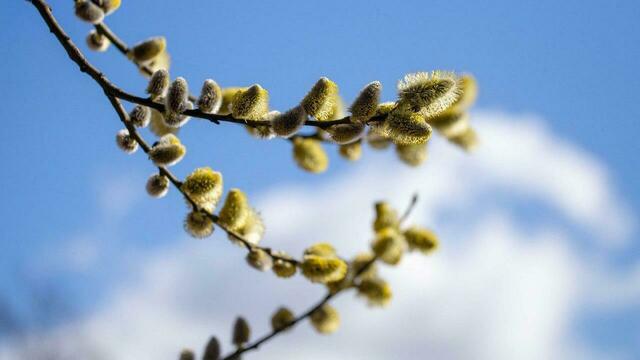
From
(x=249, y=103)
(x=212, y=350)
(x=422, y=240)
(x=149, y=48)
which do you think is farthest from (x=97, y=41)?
(x=422, y=240)

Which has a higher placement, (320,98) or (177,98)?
(177,98)

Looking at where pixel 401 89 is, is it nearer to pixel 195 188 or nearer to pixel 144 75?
pixel 195 188

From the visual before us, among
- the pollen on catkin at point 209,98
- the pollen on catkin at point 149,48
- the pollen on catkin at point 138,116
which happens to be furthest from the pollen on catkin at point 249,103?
the pollen on catkin at point 149,48

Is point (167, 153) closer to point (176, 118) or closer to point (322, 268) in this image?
point (176, 118)

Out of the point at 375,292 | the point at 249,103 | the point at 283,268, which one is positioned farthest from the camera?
the point at 375,292

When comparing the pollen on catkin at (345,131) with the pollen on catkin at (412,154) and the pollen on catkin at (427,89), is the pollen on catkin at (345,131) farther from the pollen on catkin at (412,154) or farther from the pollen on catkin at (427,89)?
the pollen on catkin at (412,154)

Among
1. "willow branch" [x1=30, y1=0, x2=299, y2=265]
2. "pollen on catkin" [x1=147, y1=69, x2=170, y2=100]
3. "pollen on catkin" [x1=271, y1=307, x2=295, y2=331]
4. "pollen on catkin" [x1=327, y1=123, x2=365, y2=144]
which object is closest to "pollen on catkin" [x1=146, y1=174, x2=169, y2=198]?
"willow branch" [x1=30, y1=0, x2=299, y2=265]
